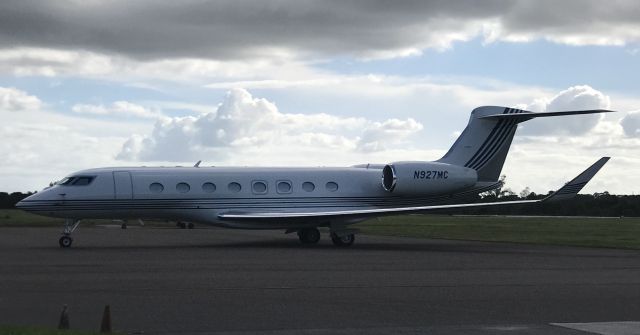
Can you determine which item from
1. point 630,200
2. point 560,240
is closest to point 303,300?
point 560,240

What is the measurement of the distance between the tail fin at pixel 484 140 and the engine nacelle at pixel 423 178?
0.78 metres

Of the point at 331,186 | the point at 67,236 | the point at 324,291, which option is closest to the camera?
the point at 324,291

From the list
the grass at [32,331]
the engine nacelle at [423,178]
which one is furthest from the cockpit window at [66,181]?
the grass at [32,331]

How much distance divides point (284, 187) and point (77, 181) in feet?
22.9

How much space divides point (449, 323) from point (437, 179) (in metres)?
21.9

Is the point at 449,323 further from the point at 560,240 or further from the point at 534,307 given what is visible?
the point at 560,240

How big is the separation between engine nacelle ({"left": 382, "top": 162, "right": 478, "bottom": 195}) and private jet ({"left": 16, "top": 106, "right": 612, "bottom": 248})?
0.03 metres

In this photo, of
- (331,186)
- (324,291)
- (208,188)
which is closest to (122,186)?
(208,188)

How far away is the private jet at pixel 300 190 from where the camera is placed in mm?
30844

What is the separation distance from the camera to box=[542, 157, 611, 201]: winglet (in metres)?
28.6

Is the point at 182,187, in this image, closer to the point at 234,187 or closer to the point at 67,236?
the point at 234,187

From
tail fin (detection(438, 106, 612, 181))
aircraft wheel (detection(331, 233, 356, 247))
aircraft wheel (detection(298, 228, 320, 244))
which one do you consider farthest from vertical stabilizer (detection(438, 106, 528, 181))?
aircraft wheel (detection(298, 228, 320, 244))

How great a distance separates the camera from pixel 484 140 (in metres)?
34.8

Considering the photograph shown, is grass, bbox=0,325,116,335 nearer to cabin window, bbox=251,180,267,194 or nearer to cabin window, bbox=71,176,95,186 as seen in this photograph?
cabin window, bbox=71,176,95,186
